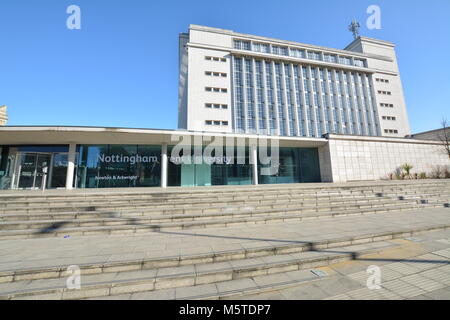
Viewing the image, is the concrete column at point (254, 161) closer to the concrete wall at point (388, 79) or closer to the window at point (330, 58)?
the window at point (330, 58)

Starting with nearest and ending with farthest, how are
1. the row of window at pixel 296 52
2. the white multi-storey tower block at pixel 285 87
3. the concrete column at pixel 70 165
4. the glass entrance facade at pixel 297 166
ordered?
the concrete column at pixel 70 165 → the glass entrance facade at pixel 297 166 → the white multi-storey tower block at pixel 285 87 → the row of window at pixel 296 52

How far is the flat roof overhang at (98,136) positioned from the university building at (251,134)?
0.07 metres

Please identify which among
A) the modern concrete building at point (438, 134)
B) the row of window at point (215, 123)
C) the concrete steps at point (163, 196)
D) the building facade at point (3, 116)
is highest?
the building facade at point (3, 116)

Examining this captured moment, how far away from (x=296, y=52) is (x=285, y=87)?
9132 millimetres

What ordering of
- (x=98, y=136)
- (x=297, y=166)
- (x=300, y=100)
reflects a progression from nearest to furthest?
(x=98, y=136)
(x=297, y=166)
(x=300, y=100)

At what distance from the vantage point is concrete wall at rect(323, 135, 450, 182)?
15.7 meters

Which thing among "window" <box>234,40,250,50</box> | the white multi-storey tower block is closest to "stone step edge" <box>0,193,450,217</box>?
the white multi-storey tower block

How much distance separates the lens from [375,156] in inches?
661

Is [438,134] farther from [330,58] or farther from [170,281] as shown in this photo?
[170,281]

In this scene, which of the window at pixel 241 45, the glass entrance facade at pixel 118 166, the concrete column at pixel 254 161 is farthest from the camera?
the window at pixel 241 45

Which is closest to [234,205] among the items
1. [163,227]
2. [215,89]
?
[163,227]

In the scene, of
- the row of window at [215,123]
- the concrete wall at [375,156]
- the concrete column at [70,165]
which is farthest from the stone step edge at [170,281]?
the row of window at [215,123]

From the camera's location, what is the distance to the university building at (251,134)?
1359 cm
